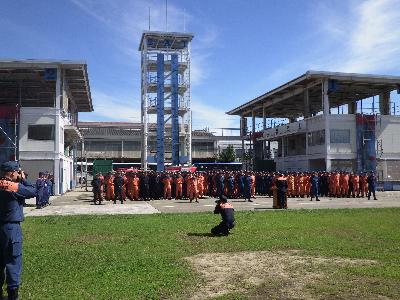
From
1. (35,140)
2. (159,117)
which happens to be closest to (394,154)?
(159,117)

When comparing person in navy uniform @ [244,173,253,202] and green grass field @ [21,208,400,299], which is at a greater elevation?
person in navy uniform @ [244,173,253,202]

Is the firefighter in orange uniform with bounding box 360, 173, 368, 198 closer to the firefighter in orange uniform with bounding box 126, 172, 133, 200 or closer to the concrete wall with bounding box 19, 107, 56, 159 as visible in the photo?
the firefighter in orange uniform with bounding box 126, 172, 133, 200

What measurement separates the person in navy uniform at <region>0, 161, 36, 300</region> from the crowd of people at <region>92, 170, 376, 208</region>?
1851 centimetres

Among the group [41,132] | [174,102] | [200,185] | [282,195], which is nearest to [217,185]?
[200,185]

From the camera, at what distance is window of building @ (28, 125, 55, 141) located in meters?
33.8

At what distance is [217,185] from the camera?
2778 centimetres

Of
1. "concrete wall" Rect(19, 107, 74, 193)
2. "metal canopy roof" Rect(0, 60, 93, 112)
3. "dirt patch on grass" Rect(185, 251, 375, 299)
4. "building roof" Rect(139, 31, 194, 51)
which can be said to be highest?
"building roof" Rect(139, 31, 194, 51)

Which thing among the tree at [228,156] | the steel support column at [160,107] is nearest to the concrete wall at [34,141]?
the steel support column at [160,107]

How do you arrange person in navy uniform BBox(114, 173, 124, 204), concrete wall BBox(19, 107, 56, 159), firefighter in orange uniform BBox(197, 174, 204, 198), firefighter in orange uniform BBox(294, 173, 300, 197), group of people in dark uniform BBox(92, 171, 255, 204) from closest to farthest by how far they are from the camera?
person in navy uniform BBox(114, 173, 124, 204), group of people in dark uniform BBox(92, 171, 255, 204), firefighter in orange uniform BBox(197, 174, 204, 198), firefighter in orange uniform BBox(294, 173, 300, 197), concrete wall BBox(19, 107, 56, 159)

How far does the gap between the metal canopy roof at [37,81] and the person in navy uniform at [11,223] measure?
3045 centimetres

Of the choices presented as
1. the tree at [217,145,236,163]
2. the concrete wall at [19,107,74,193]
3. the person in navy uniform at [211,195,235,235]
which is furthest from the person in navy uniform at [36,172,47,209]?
the tree at [217,145,236,163]

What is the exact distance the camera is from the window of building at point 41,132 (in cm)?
3384

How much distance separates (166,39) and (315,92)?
19.3m

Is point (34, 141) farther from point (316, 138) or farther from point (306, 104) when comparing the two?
point (306, 104)
